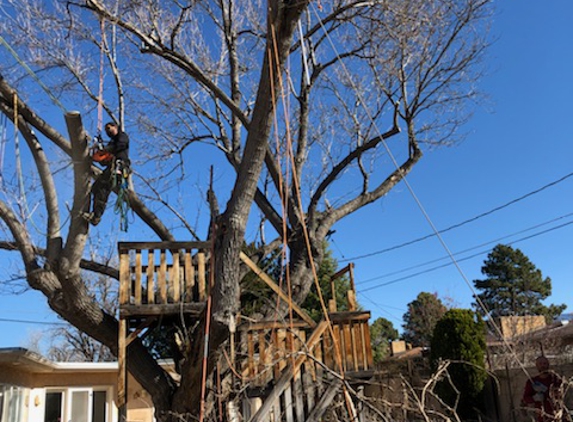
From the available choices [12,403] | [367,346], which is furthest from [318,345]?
[12,403]

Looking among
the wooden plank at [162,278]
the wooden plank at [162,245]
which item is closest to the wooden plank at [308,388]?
the wooden plank at [162,278]

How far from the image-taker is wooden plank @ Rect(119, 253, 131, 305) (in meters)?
7.34

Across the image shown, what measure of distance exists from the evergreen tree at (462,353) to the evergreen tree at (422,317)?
16512mm

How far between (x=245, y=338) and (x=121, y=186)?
2.96 meters

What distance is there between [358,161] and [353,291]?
2.68 meters

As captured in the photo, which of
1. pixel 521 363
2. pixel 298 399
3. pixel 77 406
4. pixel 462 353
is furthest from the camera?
pixel 77 406

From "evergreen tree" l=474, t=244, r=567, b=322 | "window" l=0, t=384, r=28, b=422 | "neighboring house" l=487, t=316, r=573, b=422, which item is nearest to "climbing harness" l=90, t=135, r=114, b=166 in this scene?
"neighboring house" l=487, t=316, r=573, b=422

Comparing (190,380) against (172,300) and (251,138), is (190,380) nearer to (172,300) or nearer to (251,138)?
(172,300)

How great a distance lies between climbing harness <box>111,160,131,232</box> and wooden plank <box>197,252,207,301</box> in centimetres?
112

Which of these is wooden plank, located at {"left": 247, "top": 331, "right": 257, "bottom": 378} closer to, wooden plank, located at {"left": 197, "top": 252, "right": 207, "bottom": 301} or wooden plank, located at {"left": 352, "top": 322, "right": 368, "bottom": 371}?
wooden plank, located at {"left": 197, "top": 252, "right": 207, "bottom": 301}

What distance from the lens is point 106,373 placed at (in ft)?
47.6

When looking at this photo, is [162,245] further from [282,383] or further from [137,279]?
[282,383]

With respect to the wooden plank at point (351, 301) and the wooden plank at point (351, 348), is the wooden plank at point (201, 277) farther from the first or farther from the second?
the wooden plank at point (351, 301)

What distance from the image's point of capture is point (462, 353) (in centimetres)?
1185
